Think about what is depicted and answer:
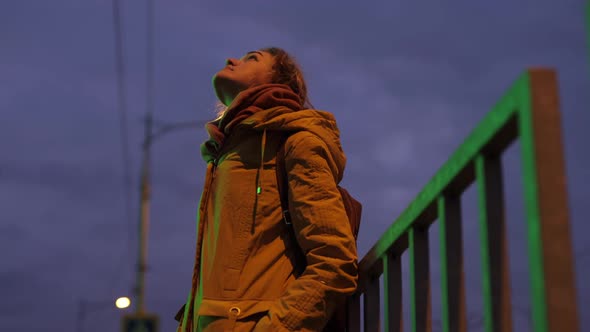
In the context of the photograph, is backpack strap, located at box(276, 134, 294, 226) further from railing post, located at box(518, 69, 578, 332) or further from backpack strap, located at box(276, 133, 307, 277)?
railing post, located at box(518, 69, 578, 332)

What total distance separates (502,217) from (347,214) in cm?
163

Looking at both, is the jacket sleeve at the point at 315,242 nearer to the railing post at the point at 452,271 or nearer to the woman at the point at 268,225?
the woman at the point at 268,225

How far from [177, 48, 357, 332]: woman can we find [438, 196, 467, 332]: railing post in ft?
3.07

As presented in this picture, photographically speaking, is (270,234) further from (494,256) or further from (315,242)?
(494,256)

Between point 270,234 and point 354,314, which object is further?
point 354,314

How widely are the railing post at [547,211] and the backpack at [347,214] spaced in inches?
69.4

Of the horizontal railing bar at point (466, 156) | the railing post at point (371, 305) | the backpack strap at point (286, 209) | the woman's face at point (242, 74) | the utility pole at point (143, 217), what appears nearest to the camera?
the horizontal railing bar at point (466, 156)

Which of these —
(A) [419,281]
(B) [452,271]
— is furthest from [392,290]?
(B) [452,271]

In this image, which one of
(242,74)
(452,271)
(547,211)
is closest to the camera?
(547,211)

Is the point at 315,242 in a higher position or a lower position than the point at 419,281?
higher

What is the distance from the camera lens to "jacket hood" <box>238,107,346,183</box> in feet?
10.7

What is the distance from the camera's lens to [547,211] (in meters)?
1.39

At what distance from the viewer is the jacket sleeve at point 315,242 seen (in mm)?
2891

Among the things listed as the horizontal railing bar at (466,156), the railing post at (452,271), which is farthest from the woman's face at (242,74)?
the railing post at (452,271)
